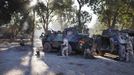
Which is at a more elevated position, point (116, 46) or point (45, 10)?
point (45, 10)

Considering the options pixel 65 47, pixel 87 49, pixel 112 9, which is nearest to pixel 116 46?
pixel 87 49

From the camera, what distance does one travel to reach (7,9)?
38.6m

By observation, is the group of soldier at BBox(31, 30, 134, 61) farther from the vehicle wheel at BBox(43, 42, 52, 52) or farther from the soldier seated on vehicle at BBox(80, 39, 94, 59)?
the vehicle wheel at BBox(43, 42, 52, 52)

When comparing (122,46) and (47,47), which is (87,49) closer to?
(122,46)

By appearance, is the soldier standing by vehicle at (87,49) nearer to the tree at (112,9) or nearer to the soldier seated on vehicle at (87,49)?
the soldier seated on vehicle at (87,49)

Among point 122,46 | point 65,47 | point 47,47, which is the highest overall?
point 122,46

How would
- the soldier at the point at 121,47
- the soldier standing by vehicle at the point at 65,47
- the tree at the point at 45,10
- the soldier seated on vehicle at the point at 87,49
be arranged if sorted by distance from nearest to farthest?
the soldier at the point at 121,47 → the soldier seated on vehicle at the point at 87,49 → the soldier standing by vehicle at the point at 65,47 → the tree at the point at 45,10

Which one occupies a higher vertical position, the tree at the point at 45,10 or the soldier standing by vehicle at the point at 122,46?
the tree at the point at 45,10

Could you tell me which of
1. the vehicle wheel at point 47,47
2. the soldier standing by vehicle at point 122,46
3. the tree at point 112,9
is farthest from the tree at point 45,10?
the soldier standing by vehicle at point 122,46

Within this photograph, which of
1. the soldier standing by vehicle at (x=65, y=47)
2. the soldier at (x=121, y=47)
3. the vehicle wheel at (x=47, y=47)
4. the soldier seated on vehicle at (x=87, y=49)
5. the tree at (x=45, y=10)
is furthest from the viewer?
the tree at (x=45, y=10)

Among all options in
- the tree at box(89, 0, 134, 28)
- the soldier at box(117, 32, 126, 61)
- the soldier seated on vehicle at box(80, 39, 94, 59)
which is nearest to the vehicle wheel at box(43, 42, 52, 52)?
the soldier seated on vehicle at box(80, 39, 94, 59)

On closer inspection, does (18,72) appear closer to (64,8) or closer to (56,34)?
(56,34)

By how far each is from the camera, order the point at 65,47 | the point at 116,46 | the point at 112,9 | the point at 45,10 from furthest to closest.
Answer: the point at 45,10, the point at 112,9, the point at 65,47, the point at 116,46

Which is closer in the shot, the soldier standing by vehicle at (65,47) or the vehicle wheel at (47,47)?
the soldier standing by vehicle at (65,47)
